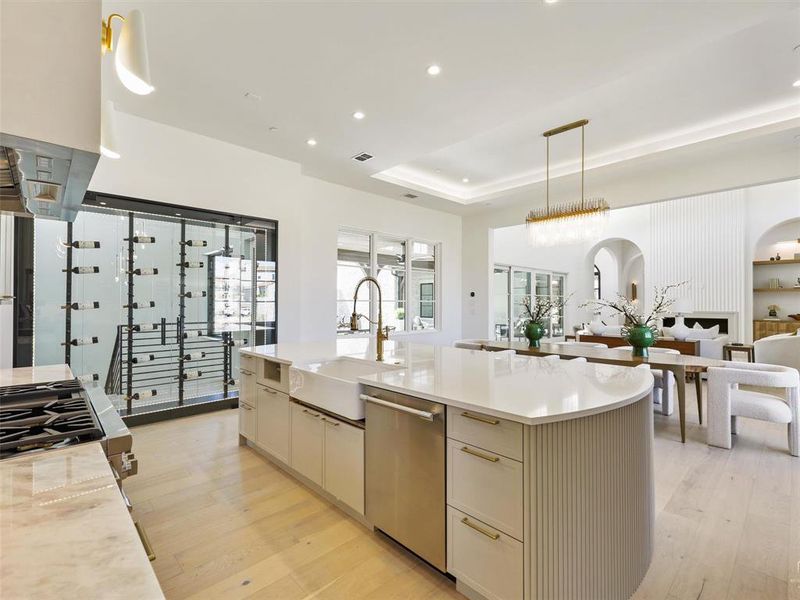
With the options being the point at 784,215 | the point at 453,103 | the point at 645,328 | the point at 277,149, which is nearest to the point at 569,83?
the point at 453,103

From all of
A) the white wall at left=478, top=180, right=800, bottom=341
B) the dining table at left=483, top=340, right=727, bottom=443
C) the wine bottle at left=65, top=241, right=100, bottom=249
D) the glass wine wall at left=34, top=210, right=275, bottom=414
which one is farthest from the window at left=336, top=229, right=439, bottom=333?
the wine bottle at left=65, top=241, right=100, bottom=249

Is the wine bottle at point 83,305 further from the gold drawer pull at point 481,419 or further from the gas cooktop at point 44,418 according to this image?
the gold drawer pull at point 481,419

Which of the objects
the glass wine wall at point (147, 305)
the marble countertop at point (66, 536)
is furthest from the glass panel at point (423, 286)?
the marble countertop at point (66, 536)

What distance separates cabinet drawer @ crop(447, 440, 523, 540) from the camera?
53.2 inches

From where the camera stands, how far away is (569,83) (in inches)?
125

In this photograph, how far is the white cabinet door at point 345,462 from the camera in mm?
2021

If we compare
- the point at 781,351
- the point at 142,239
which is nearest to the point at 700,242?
the point at 781,351

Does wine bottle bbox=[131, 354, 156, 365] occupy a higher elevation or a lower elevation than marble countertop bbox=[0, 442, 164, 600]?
lower

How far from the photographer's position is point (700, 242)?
855cm

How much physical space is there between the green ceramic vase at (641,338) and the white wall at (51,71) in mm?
4354

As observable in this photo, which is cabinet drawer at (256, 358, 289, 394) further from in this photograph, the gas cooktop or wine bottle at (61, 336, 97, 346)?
wine bottle at (61, 336, 97, 346)

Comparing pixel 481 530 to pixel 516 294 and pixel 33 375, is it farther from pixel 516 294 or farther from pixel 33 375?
pixel 516 294

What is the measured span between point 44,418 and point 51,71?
104cm

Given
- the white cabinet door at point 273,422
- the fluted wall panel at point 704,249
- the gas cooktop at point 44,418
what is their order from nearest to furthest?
the gas cooktop at point 44,418, the white cabinet door at point 273,422, the fluted wall panel at point 704,249
